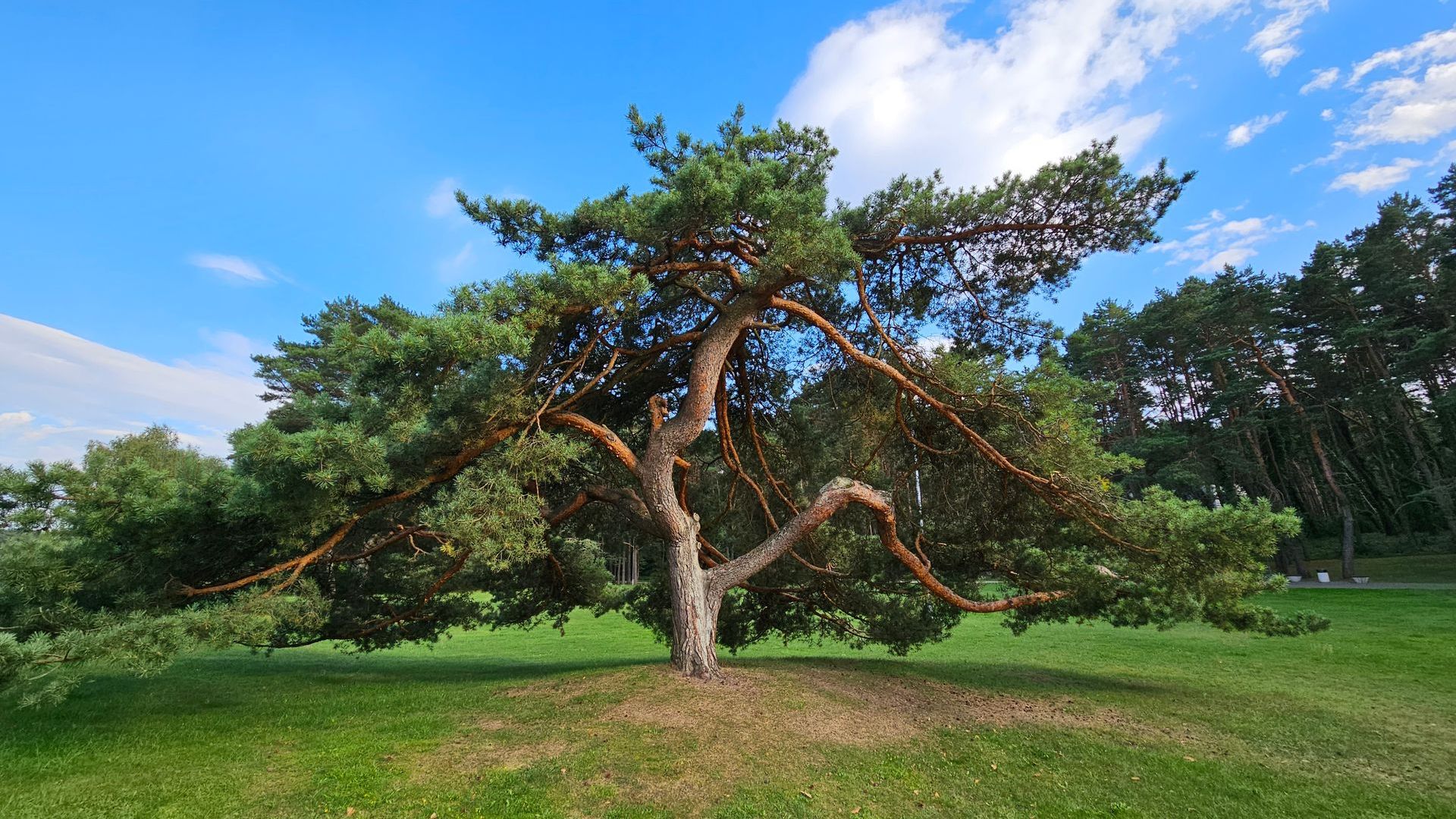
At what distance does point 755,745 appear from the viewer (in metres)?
5.35

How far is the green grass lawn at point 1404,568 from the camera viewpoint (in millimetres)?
23094

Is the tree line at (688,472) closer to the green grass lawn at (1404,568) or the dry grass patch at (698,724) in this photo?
the dry grass patch at (698,724)

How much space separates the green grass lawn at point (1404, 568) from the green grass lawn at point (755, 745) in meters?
20.6

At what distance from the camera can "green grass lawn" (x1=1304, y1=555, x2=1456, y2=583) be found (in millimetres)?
23094

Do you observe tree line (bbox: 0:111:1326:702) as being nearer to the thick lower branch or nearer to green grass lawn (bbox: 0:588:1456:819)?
the thick lower branch

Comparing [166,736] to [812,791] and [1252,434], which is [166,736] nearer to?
[812,791]

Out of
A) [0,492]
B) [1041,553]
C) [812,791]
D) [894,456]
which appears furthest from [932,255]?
[0,492]

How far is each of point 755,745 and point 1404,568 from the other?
1372 inches

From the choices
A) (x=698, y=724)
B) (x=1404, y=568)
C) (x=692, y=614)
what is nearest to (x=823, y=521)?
(x=692, y=614)

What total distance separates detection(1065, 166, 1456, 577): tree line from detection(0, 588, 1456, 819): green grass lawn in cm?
1821

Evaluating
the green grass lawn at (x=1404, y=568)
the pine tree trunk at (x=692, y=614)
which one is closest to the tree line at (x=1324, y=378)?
the green grass lawn at (x=1404, y=568)

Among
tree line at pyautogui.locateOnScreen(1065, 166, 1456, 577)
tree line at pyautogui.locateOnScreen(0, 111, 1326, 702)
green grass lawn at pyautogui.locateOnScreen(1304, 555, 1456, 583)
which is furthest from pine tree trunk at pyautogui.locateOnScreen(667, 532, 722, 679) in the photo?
green grass lawn at pyautogui.locateOnScreen(1304, 555, 1456, 583)

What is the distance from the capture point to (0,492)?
4.71 m

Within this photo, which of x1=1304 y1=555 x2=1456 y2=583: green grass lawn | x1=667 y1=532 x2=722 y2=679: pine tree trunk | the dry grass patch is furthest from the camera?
x1=1304 y1=555 x2=1456 y2=583: green grass lawn
